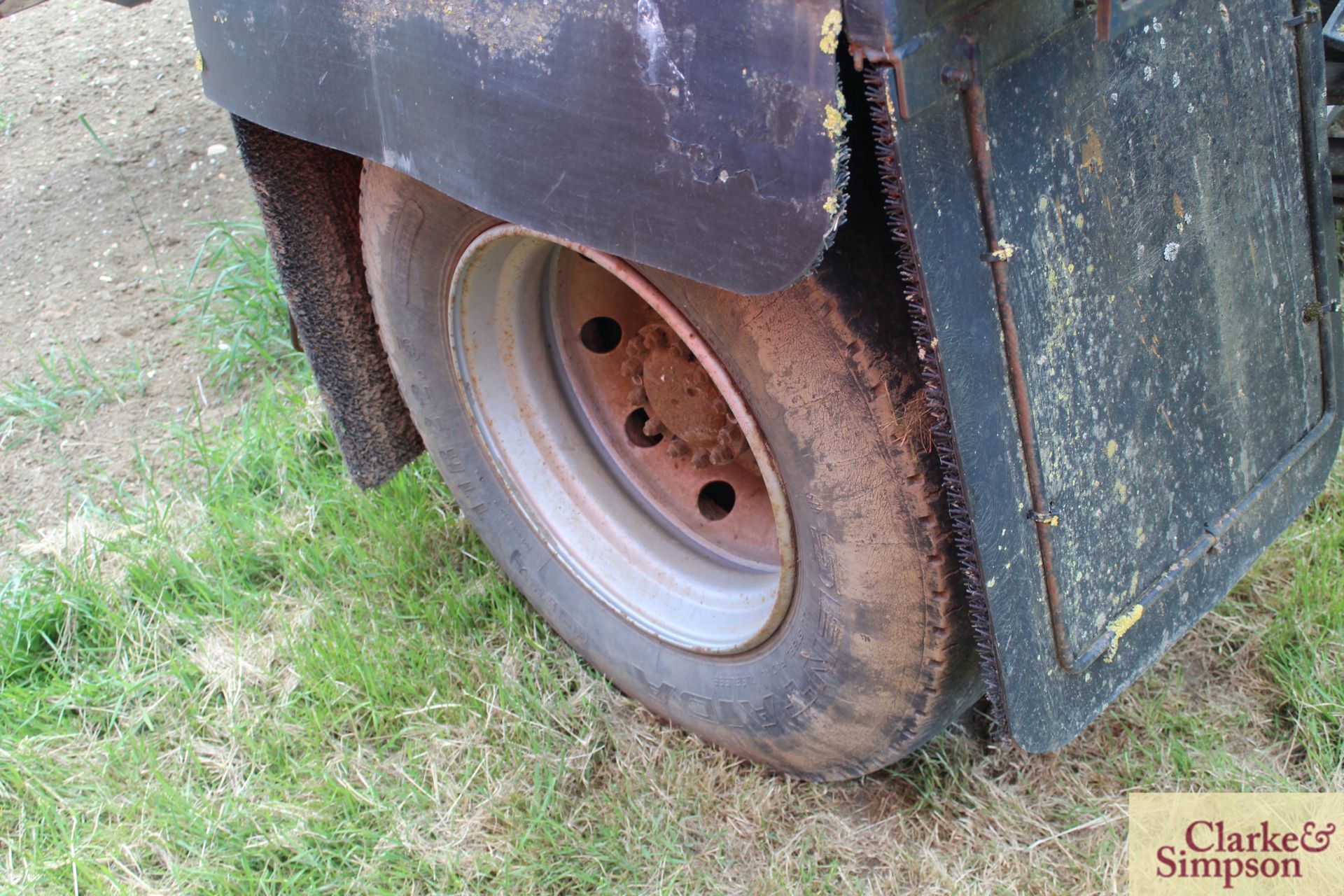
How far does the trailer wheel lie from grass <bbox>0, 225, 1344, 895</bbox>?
0.15m

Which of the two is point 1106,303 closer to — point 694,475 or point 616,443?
point 694,475

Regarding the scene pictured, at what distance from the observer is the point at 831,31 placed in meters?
0.93

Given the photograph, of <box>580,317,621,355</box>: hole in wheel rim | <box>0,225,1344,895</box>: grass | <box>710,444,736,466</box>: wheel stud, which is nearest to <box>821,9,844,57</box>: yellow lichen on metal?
<box>710,444,736,466</box>: wheel stud

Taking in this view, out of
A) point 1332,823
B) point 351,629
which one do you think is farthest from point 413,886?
point 1332,823

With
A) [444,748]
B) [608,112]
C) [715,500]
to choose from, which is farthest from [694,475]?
[608,112]

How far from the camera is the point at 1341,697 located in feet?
5.98

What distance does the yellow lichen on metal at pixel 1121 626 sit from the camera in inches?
54.3

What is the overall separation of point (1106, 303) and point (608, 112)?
1.92ft

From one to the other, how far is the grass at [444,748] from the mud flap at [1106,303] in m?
0.39

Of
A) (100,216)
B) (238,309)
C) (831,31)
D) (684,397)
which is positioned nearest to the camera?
(831,31)

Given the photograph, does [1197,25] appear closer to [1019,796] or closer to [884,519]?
[884,519]

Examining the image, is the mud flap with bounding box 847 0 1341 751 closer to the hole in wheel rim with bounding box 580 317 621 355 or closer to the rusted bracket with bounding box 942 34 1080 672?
the rusted bracket with bounding box 942 34 1080 672

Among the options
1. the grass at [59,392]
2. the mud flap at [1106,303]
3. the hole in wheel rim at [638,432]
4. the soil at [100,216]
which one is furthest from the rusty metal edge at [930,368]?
the grass at [59,392]

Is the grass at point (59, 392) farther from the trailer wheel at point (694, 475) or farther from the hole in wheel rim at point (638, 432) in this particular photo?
the hole in wheel rim at point (638, 432)
